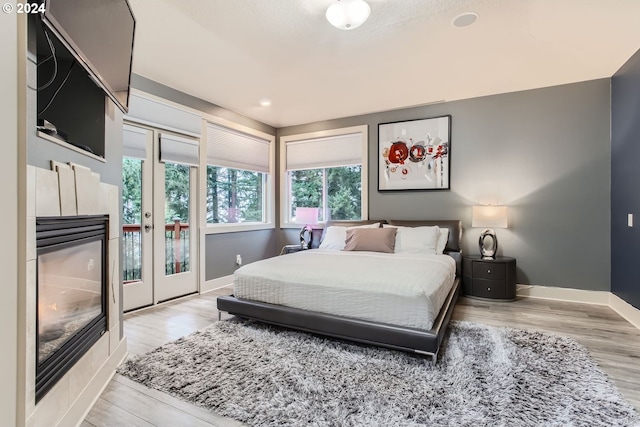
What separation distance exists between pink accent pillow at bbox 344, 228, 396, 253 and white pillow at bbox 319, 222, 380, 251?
0.31 ft

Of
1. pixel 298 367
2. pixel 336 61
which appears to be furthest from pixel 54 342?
pixel 336 61

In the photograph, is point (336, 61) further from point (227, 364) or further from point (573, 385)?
point (573, 385)

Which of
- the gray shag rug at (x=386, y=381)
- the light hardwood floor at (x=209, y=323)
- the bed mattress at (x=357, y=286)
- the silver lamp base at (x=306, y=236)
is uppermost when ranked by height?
the silver lamp base at (x=306, y=236)

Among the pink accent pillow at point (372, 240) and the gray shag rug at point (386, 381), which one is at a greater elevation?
the pink accent pillow at point (372, 240)

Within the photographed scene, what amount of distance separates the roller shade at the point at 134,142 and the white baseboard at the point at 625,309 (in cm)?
513

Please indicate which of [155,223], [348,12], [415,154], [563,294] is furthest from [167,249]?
[563,294]

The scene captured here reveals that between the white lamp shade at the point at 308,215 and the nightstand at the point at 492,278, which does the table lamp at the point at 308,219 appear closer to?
the white lamp shade at the point at 308,215

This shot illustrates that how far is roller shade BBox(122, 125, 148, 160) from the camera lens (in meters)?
3.17

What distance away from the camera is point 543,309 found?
10.8ft

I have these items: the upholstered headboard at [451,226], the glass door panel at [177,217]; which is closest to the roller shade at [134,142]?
the glass door panel at [177,217]

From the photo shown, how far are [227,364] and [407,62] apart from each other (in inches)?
123

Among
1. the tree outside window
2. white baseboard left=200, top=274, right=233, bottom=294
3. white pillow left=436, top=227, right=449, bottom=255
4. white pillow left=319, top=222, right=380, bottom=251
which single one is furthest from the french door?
white pillow left=436, top=227, right=449, bottom=255

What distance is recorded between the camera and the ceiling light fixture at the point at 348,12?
2016 mm

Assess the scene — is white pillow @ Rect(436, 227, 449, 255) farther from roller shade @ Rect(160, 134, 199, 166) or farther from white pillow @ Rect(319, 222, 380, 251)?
roller shade @ Rect(160, 134, 199, 166)
